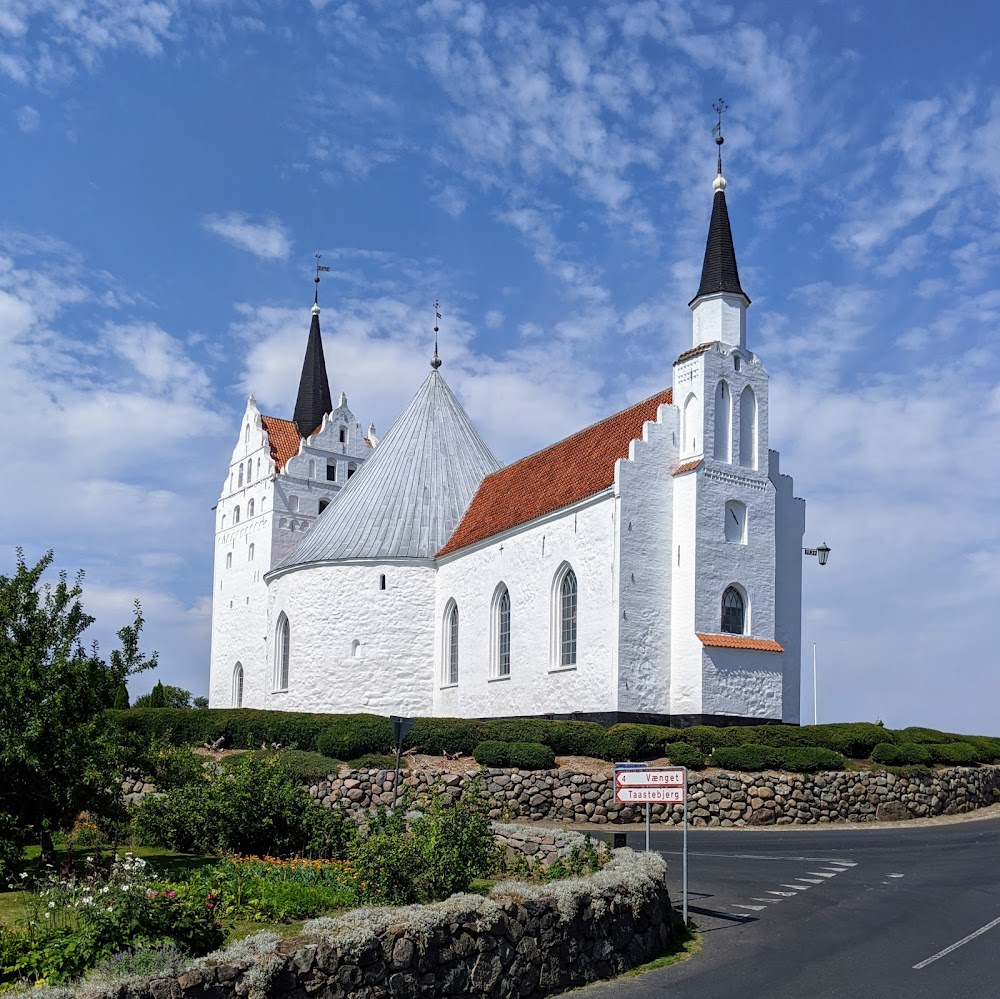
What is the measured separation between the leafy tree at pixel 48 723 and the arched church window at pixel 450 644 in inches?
906

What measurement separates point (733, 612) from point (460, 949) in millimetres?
22365

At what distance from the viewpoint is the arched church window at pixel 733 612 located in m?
29.8

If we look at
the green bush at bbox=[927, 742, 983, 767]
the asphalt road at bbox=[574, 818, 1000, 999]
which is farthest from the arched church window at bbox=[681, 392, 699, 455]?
the asphalt road at bbox=[574, 818, 1000, 999]

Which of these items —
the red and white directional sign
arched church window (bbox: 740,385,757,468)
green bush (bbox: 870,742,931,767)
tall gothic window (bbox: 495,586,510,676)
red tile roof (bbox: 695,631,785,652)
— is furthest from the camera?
tall gothic window (bbox: 495,586,510,676)

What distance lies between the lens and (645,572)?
29266 mm

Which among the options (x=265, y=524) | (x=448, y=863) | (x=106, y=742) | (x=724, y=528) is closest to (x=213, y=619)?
(x=265, y=524)

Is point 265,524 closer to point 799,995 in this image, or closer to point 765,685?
point 765,685

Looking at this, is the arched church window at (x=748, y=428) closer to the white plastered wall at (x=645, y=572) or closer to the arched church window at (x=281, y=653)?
the white plastered wall at (x=645, y=572)

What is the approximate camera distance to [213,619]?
5097cm

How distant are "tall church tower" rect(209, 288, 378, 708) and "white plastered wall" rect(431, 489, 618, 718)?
12.4 meters

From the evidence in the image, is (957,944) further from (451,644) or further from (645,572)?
(451,644)

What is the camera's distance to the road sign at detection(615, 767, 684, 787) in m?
12.3

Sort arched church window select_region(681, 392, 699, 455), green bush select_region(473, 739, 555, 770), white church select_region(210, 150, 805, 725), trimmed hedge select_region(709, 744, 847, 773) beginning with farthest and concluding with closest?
arched church window select_region(681, 392, 699, 455)
white church select_region(210, 150, 805, 725)
trimmed hedge select_region(709, 744, 847, 773)
green bush select_region(473, 739, 555, 770)

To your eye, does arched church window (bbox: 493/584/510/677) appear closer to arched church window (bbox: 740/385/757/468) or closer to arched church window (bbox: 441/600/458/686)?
arched church window (bbox: 441/600/458/686)
